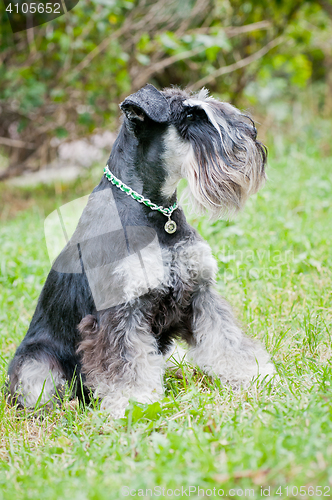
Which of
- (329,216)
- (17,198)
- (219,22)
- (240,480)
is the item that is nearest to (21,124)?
(17,198)

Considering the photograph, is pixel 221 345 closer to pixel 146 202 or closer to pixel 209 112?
pixel 146 202

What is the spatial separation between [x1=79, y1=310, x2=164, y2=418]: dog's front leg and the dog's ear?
1.11m

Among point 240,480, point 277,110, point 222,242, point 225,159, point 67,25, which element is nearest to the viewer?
point 240,480

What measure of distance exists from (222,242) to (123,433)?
276 cm

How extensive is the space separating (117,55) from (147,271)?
5668 mm

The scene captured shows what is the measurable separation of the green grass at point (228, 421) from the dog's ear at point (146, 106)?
58.6 inches

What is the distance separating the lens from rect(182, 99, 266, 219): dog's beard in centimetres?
262

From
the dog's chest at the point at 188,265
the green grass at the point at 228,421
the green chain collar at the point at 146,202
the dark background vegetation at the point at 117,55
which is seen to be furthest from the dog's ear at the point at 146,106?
the dark background vegetation at the point at 117,55

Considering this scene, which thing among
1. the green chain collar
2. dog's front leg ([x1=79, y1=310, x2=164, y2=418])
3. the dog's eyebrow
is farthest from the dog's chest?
the dog's eyebrow

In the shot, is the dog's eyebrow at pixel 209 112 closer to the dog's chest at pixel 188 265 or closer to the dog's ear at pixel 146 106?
the dog's ear at pixel 146 106

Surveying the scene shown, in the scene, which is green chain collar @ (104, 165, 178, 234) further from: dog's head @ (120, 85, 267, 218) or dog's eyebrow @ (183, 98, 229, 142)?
dog's eyebrow @ (183, 98, 229, 142)

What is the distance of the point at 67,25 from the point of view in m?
6.77

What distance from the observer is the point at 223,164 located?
2.68m

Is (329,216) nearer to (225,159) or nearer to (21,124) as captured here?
(225,159)
